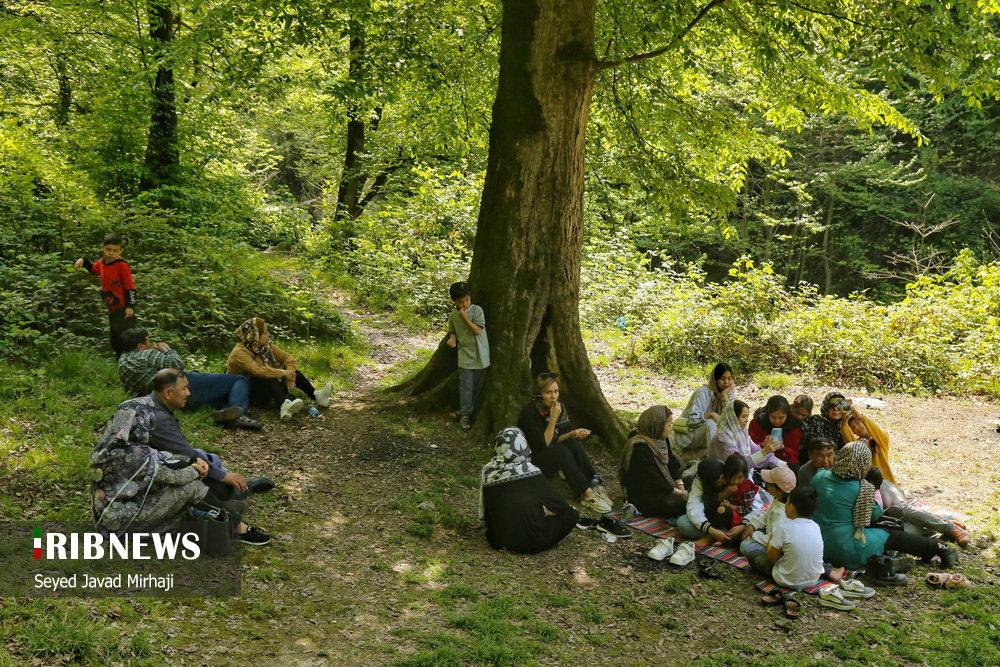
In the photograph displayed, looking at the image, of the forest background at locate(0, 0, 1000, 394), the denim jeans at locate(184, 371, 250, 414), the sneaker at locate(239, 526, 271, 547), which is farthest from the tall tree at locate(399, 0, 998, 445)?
the sneaker at locate(239, 526, 271, 547)

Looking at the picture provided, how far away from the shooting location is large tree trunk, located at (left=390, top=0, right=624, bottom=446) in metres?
7.59

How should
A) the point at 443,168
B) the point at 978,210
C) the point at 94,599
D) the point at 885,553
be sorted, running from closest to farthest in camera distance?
1. the point at 94,599
2. the point at 885,553
3. the point at 443,168
4. the point at 978,210

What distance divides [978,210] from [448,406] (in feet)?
70.9

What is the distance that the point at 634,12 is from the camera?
8977mm

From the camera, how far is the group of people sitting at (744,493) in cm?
570

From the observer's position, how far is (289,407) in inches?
309

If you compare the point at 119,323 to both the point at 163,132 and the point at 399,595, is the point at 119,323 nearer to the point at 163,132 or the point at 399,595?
the point at 399,595

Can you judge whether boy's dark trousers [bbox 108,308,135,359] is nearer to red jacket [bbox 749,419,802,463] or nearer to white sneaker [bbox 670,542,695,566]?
white sneaker [bbox 670,542,695,566]

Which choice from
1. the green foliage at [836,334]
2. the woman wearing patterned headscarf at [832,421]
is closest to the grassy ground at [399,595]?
the woman wearing patterned headscarf at [832,421]

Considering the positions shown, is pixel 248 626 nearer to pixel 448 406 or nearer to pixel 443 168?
pixel 448 406

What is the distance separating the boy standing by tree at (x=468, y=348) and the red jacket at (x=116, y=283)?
142 inches

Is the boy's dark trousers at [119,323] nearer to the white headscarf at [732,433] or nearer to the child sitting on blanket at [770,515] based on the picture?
the white headscarf at [732,433]

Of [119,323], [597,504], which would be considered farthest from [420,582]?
[119,323]

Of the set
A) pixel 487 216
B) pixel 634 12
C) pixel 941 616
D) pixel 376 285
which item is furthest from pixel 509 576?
pixel 376 285
